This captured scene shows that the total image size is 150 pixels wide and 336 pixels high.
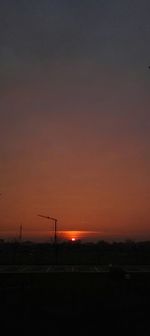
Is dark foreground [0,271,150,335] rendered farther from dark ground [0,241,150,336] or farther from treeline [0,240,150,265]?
treeline [0,240,150,265]

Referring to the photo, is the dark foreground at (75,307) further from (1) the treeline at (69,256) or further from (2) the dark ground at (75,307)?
(1) the treeline at (69,256)

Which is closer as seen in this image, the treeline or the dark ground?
the dark ground

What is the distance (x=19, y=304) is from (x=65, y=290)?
24.7 feet

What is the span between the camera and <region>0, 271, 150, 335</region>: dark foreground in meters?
19.3

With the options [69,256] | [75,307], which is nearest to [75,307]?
[75,307]

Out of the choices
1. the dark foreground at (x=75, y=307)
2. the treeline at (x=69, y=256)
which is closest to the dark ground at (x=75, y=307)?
the dark foreground at (x=75, y=307)

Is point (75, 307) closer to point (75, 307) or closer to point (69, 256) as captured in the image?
point (75, 307)

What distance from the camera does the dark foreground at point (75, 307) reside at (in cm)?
1927

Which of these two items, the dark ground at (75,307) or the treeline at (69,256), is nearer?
the dark ground at (75,307)

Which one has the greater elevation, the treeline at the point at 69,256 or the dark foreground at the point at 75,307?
the treeline at the point at 69,256

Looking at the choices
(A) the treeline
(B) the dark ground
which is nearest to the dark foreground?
(B) the dark ground

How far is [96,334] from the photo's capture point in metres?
18.0

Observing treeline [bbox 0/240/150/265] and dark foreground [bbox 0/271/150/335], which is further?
treeline [bbox 0/240/150/265]

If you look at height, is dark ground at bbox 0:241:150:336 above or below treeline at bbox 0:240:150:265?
below
